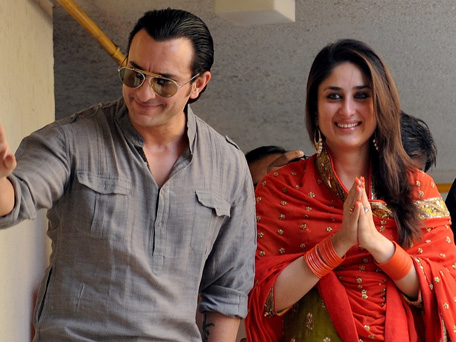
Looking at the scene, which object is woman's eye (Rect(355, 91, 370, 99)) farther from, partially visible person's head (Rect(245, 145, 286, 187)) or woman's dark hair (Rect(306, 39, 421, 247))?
partially visible person's head (Rect(245, 145, 286, 187))

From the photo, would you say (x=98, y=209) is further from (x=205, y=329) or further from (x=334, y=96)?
(x=334, y=96)

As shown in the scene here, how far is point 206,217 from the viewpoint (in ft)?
7.36

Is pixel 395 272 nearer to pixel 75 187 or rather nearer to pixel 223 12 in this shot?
pixel 75 187

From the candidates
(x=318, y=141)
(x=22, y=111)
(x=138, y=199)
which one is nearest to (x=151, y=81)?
(x=138, y=199)

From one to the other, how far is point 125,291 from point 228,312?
0.38m

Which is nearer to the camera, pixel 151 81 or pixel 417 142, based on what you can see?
pixel 151 81

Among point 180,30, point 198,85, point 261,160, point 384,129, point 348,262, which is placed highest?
point 180,30

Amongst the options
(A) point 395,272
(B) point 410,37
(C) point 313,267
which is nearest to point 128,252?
(C) point 313,267

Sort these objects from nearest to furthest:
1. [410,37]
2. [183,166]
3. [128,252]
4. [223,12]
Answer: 1. [128,252]
2. [183,166]
3. [223,12]
4. [410,37]

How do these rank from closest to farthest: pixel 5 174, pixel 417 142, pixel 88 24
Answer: pixel 5 174
pixel 417 142
pixel 88 24

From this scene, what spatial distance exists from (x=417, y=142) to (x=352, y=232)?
2.77 feet

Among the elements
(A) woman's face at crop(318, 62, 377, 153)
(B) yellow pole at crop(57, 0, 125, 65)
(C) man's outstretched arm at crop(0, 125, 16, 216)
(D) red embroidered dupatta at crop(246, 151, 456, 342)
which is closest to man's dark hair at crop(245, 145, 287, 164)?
(B) yellow pole at crop(57, 0, 125, 65)

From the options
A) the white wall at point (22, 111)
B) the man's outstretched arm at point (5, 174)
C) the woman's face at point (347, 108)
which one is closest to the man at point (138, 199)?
the man's outstretched arm at point (5, 174)

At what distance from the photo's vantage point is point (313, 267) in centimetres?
255
